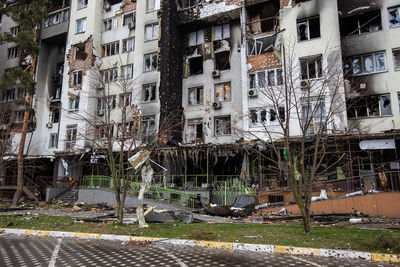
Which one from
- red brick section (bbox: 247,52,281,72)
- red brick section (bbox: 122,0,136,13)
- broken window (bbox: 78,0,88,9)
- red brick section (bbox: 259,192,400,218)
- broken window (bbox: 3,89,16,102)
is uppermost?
broken window (bbox: 78,0,88,9)

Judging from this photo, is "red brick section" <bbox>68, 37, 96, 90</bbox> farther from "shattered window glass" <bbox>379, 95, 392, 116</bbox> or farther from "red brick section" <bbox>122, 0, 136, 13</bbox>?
"shattered window glass" <bbox>379, 95, 392, 116</bbox>

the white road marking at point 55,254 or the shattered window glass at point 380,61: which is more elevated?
the shattered window glass at point 380,61

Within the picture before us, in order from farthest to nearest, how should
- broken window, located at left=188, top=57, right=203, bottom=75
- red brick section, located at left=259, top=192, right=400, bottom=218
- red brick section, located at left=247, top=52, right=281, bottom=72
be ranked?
broken window, located at left=188, top=57, right=203, bottom=75
red brick section, located at left=247, top=52, right=281, bottom=72
red brick section, located at left=259, top=192, right=400, bottom=218

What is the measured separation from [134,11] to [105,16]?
3790 millimetres

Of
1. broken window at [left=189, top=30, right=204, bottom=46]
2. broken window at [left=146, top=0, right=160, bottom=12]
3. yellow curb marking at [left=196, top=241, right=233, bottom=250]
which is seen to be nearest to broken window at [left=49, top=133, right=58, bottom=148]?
broken window at [left=146, top=0, right=160, bottom=12]

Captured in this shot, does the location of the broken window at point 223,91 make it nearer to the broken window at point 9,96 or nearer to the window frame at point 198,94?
the window frame at point 198,94

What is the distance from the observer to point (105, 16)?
3066 centimetres

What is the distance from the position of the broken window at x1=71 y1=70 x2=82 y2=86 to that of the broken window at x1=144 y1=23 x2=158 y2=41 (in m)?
7.90

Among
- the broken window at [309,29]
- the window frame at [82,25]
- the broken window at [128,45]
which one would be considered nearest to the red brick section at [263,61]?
the broken window at [309,29]

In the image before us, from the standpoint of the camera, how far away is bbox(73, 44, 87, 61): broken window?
2997 centimetres

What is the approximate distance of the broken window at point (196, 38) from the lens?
1024 inches

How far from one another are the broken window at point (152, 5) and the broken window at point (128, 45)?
128 inches

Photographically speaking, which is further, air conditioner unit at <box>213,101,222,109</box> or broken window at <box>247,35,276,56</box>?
air conditioner unit at <box>213,101,222,109</box>

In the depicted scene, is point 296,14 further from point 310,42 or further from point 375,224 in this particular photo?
point 375,224
